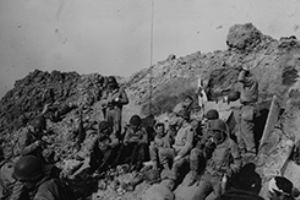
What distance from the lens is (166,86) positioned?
1816 cm

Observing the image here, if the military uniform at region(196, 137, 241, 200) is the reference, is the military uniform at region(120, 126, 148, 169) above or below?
below

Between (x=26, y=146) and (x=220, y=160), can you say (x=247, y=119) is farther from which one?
(x=26, y=146)

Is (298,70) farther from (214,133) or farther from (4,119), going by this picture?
(4,119)

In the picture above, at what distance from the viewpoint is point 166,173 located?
31.6ft

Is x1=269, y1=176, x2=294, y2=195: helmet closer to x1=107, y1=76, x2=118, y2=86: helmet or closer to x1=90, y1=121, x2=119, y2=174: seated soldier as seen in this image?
x1=90, y1=121, x2=119, y2=174: seated soldier

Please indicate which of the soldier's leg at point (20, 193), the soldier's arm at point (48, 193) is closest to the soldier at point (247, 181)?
the soldier's leg at point (20, 193)

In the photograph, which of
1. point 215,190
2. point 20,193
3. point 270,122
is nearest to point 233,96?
point 270,122

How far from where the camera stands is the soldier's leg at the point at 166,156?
988 cm

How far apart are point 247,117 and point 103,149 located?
11.4 ft

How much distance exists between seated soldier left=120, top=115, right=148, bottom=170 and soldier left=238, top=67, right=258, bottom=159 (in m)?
2.34

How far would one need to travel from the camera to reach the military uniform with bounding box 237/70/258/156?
1011cm

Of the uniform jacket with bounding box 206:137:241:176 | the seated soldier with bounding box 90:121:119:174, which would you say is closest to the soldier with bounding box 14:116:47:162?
the seated soldier with bounding box 90:121:119:174

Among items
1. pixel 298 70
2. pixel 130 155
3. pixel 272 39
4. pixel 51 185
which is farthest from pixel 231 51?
pixel 51 185

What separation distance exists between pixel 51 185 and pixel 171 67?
14.9 metres
